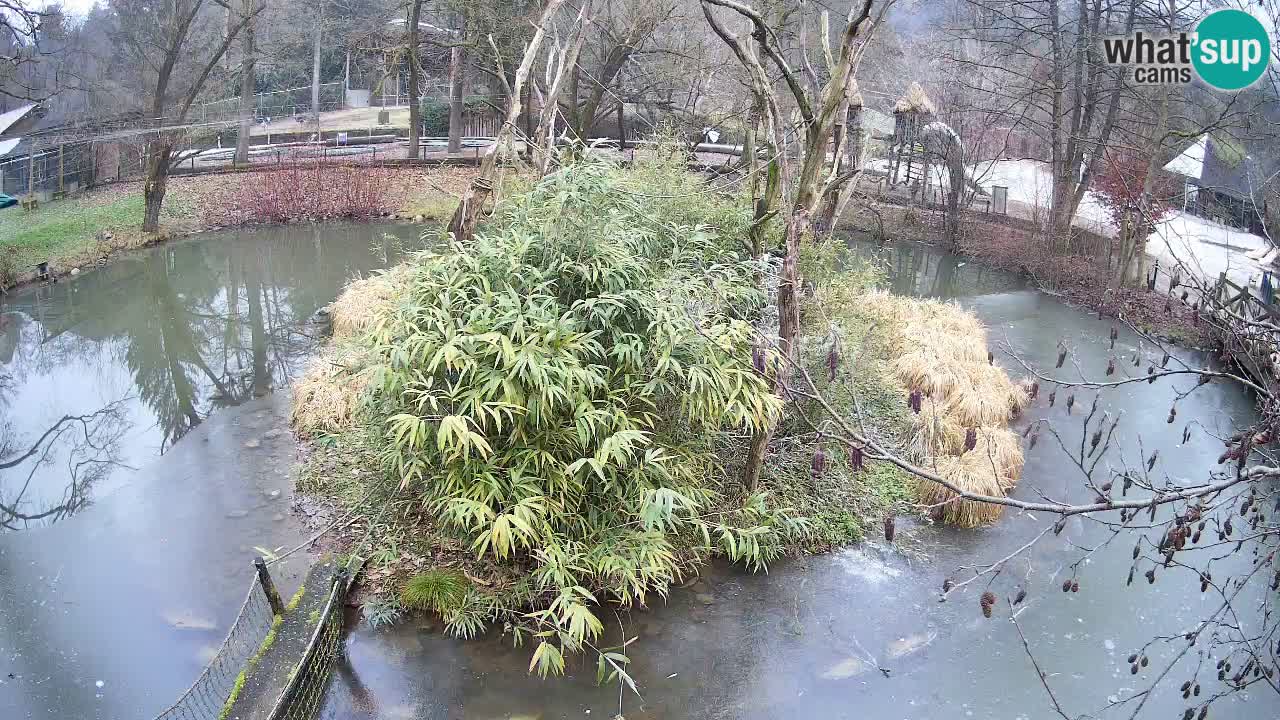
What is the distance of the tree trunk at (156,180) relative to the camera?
12.6 metres

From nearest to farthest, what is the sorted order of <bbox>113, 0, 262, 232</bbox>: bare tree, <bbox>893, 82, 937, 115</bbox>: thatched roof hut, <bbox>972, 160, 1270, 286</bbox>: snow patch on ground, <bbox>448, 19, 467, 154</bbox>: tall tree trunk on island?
<bbox>972, 160, 1270, 286</bbox>: snow patch on ground < <bbox>113, 0, 262, 232</bbox>: bare tree < <bbox>893, 82, 937, 115</bbox>: thatched roof hut < <bbox>448, 19, 467, 154</bbox>: tall tree trunk on island

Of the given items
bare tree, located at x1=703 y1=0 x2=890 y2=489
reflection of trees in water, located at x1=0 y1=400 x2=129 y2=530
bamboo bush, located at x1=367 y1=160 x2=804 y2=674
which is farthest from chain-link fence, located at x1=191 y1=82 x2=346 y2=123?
bare tree, located at x1=703 y1=0 x2=890 y2=489

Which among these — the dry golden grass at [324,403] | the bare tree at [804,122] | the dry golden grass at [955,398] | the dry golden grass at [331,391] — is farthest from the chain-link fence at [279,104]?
the bare tree at [804,122]

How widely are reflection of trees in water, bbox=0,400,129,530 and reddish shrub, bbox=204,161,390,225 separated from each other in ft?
23.6

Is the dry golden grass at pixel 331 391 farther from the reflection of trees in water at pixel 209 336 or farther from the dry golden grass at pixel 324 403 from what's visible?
the reflection of trees in water at pixel 209 336

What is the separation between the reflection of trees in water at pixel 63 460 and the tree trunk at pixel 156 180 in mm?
5747

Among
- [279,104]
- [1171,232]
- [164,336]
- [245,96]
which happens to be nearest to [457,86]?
[245,96]

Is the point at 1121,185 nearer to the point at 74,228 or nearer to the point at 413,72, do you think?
the point at 413,72

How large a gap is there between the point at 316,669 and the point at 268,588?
53cm

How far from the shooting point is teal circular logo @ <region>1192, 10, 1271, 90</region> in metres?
6.11

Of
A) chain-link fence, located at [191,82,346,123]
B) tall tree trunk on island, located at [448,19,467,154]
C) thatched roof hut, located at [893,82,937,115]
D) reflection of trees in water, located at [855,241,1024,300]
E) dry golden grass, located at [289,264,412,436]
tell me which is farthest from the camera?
chain-link fence, located at [191,82,346,123]

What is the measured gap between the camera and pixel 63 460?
716cm

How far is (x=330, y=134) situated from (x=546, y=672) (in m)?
19.0

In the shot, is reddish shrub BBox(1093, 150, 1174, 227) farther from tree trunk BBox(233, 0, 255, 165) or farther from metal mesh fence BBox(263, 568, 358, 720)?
tree trunk BBox(233, 0, 255, 165)
